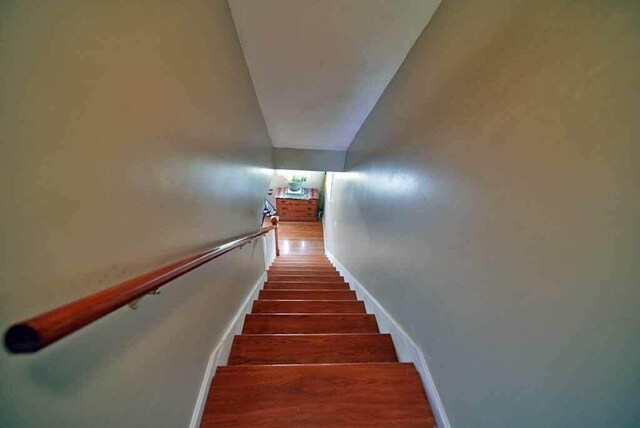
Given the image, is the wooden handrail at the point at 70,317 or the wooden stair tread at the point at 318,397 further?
the wooden stair tread at the point at 318,397

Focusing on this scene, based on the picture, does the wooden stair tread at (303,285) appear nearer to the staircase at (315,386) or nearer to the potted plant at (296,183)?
the staircase at (315,386)

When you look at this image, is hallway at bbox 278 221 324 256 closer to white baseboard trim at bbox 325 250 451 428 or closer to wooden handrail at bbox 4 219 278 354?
white baseboard trim at bbox 325 250 451 428

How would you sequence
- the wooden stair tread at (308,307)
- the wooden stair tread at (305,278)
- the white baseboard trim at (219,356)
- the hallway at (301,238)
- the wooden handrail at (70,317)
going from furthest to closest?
1. the hallway at (301,238)
2. the wooden stair tread at (305,278)
3. the wooden stair tread at (308,307)
4. the white baseboard trim at (219,356)
5. the wooden handrail at (70,317)

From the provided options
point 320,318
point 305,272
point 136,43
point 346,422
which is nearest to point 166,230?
point 136,43

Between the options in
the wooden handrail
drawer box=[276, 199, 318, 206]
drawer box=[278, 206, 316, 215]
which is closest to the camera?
the wooden handrail

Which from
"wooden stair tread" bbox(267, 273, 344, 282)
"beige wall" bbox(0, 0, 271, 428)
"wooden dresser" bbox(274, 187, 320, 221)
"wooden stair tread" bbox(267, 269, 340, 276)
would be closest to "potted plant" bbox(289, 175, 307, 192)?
"wooden dresser" bbox(274, 187, 320, 221)

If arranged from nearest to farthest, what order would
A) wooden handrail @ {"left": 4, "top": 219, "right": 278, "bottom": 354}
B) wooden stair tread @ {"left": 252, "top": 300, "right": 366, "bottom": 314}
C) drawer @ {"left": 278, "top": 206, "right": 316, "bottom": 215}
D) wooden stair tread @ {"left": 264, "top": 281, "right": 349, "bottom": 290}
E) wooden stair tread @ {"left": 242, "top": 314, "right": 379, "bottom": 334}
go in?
wooden handrail @ {"left": 4, "top": 219, "right": 278, "bottom": 354} → wooden stair tread @ {"left": 242, "top": 314, "right": 379, "bottom": 334} → wooden stair tread @ {"left": 252, "top": 300, "right": 366, "bottom": 314} → wooden stair tread @ {"left": 264, "top": 281, "right": 349, "bottom": 290} → drawer @ {"left": 278, "top": 206, "right": 316, "bottom": 215}

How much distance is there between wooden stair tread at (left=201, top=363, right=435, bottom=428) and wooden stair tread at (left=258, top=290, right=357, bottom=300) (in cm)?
113

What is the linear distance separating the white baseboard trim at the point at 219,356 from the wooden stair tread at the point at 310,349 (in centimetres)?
8

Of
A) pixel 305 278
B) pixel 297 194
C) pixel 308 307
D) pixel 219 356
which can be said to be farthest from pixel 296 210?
pixel 219 356

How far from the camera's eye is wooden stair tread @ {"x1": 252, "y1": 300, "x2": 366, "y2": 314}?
1.95m

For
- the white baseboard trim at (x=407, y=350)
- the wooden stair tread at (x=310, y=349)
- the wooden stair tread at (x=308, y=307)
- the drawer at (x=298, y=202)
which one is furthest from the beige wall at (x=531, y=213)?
the drawer at (x=298, y=202)

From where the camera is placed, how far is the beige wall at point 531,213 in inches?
17.9

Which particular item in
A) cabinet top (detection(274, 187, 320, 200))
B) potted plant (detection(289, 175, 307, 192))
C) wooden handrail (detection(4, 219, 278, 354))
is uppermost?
wooden handrail (detection(4, 219, 278, 354))
